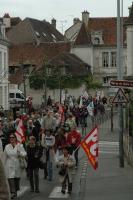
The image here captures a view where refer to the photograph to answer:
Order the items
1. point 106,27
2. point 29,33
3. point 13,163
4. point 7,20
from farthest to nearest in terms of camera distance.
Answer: point 7,20
point 29,33
point 106,27
point 13,163

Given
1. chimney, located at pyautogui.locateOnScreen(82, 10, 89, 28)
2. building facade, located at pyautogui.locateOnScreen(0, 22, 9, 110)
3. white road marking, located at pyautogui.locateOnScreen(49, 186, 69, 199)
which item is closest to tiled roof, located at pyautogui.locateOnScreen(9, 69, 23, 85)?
building facade, located at pyautogui.locateOnScreen(0, 22, 9, 110)

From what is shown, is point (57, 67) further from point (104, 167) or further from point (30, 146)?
point (30, 146)

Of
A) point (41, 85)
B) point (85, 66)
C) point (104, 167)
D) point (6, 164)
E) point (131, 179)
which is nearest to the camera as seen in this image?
point (6, 164)

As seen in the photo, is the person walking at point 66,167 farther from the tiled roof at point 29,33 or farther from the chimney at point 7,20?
the chimney at point 7,20

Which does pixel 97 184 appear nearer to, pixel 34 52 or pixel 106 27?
pixel 34 52

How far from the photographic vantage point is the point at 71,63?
86.5 meters

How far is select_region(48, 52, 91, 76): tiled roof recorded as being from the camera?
274ft

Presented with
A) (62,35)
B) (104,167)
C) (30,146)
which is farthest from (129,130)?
(62,35)

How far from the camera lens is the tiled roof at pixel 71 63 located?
274 feet

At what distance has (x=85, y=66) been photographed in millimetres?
93125

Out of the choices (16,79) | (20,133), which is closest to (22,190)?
(20,133)

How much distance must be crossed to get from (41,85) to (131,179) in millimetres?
58277

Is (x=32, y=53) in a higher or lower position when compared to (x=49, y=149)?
higher

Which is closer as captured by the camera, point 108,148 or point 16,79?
point 108,148
